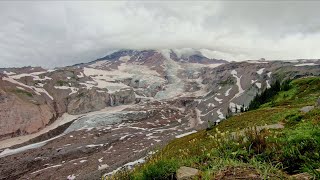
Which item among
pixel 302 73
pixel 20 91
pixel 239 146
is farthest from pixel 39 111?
pixel 239 146

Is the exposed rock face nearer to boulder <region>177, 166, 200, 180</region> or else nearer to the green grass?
the green grass

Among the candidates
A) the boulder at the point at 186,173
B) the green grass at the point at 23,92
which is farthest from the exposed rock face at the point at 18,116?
the boulder at the point at 186,173

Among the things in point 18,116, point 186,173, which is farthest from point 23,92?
point 186,173

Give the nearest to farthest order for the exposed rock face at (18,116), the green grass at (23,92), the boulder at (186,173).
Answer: the boulder at (186,173) < the exposed rock face at (18,116) < the green grass at (23,92)

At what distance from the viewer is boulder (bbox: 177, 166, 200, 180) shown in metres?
6.88

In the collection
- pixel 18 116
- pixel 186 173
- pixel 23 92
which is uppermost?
pixel 186 173

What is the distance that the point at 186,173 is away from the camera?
282 inches

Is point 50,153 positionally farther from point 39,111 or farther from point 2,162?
point 39,111

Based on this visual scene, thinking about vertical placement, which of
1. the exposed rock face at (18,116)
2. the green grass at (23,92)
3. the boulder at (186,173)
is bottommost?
the exposed rock face at (18,116)

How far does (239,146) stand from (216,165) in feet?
→ 6.26

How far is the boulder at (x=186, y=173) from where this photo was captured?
22.6 ft

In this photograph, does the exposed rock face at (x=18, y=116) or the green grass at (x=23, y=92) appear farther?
the green grass at (x=23, y=92)

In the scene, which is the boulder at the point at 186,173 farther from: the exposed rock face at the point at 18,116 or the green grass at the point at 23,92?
the green grass at the point at 23,92

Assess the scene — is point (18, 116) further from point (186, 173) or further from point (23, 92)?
point (186, 173)
